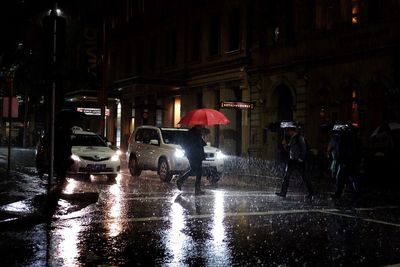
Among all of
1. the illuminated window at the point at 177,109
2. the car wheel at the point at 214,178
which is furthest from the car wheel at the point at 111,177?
the illuminated window at the point at 177,109

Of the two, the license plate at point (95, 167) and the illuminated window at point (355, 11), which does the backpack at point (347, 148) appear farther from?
the illuminated window at point (355, 11)

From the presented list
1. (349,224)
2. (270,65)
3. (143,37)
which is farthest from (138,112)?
(349,224)

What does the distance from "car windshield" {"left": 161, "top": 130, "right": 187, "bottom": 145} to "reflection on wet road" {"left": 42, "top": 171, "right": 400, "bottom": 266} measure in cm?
509

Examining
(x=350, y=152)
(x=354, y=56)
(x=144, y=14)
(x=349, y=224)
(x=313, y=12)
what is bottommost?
(x=349, y=224)

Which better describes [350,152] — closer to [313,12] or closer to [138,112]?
[313,12]

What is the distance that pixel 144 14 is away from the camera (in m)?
42.2

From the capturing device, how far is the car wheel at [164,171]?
17969 mm

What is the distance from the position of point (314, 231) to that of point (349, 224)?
1193 mm

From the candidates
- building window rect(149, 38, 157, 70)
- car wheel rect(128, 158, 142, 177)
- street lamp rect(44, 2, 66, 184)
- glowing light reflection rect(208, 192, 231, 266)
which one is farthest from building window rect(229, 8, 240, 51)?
glowing light reflection rect(208, 192, 231, 266)

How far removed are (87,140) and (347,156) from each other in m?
9.28

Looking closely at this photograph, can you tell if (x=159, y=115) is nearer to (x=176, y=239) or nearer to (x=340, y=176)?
(x=340, y=176)

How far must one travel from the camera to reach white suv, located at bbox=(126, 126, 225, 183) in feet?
58.6

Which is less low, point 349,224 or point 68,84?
point 68,84

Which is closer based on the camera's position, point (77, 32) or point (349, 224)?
point (349, 224)
